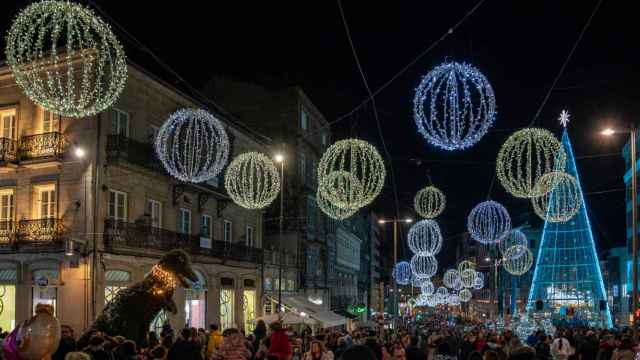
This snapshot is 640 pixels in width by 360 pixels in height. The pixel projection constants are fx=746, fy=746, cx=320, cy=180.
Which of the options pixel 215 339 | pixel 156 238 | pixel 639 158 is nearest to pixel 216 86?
pixel 156 238

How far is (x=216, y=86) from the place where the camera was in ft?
165

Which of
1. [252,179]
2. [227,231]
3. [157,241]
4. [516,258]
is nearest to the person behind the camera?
[252,179]

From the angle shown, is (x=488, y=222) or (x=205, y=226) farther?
(x=205, y=226)

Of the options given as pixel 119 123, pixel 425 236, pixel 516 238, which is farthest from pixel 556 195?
pixel 516 238

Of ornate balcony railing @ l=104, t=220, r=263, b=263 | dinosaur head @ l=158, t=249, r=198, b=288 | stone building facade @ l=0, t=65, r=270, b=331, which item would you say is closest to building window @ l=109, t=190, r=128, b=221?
stone building facade @ l=0, t=65, r=270, b=331

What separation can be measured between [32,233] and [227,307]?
13.1 meters

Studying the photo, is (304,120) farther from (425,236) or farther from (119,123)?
(119,123)

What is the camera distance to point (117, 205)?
28812 mm

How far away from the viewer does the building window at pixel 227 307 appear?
1474 inches

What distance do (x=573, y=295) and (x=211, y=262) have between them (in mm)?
30178

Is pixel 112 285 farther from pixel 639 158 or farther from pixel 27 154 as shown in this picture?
pixel 639 158

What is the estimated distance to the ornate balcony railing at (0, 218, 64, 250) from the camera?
89.0 feet

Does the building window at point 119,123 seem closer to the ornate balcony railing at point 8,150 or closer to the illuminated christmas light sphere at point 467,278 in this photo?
the ornate balcony railing at point 8,150

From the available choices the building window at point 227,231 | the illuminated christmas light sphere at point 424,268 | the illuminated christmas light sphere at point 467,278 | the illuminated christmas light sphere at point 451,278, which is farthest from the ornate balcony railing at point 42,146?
the illuminated christmas light sphere at point 451,278
